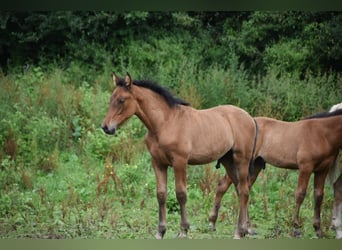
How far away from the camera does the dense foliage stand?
5.57m

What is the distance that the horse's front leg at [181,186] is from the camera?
5109 millimetres

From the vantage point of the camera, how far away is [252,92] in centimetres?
595

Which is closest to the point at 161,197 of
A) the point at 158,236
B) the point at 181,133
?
the point at 158,236

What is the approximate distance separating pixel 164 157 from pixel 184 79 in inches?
41.8

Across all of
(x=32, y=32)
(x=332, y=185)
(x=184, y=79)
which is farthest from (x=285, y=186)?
(x=32, y=32)

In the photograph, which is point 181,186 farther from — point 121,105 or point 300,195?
point 300,195

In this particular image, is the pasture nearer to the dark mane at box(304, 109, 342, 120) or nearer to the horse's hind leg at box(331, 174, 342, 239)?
the horse's hind leg at box(331, 174, 342, 239)

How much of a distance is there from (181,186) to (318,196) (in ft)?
3.70

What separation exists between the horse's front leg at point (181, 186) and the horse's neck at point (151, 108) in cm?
31

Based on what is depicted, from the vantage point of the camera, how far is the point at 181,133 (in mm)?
5180

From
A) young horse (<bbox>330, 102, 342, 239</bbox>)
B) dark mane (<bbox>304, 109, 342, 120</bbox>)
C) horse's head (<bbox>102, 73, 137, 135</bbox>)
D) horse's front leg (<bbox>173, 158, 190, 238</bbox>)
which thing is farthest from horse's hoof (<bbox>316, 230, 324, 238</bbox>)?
horse's head (<bbox>102, 73, 137, 135</bbox>)

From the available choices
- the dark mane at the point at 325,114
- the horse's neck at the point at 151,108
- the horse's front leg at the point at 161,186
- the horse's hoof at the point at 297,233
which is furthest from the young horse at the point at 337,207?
the horse's neck at the point at 151,108

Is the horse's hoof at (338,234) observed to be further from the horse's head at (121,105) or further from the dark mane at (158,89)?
the horse's head at (121,105)

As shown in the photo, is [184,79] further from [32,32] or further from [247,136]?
[32,32]
